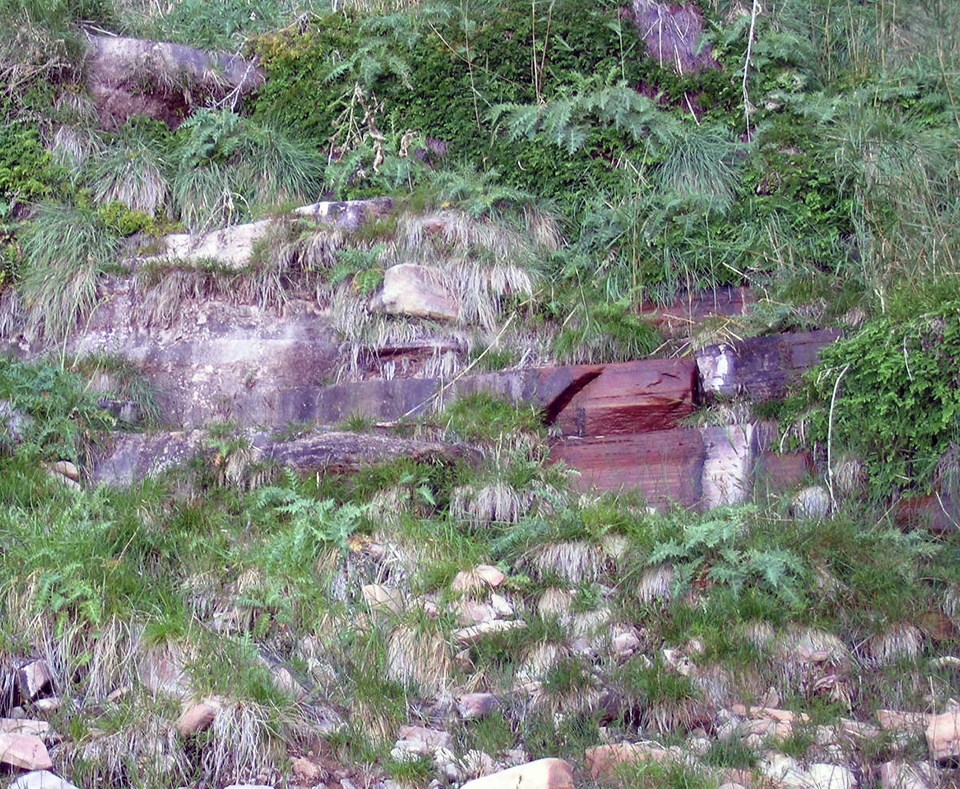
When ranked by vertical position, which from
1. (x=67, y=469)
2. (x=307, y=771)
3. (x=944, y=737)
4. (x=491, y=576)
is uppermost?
(x=67, y=469)

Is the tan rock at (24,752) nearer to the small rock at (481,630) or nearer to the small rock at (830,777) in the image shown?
the small rock at (481,630)

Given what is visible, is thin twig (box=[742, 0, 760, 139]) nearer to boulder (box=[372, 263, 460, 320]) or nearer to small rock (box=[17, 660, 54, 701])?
boulder (box=[372, 263, 460, 320])

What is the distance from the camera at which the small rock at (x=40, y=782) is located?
4102mm

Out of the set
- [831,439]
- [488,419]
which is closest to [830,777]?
[831,439]

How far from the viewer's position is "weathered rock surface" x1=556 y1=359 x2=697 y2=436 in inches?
277

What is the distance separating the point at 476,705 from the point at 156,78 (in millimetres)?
7036

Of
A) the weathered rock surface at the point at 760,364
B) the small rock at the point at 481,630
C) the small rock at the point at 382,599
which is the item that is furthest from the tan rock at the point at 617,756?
the weathered rock surface at the point at 760,364

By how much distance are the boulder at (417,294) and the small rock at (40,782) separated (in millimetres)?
4361

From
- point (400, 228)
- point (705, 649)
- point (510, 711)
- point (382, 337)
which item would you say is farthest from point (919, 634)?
point (400, 228)

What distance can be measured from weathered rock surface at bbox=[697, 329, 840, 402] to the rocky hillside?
0.03m

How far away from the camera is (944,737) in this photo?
167 inches

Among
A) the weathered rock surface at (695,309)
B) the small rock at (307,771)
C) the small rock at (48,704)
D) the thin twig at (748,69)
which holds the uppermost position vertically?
the thin twig at (748,69)

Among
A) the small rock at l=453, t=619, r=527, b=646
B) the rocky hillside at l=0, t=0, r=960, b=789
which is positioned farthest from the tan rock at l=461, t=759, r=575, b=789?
the small rock at l=453, t=619, r=527, b=646

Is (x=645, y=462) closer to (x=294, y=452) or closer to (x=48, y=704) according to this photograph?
(x=294, y=452)
